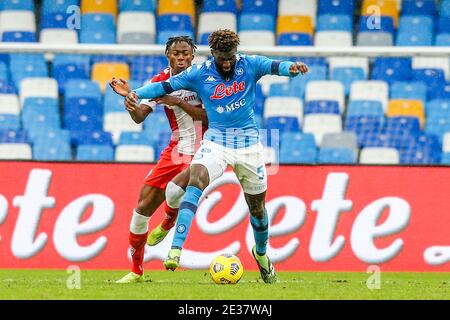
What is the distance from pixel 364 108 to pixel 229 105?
15.8ft

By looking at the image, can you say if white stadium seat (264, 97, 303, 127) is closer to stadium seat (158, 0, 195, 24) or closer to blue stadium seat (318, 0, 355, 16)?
blue stadium seat (318, 0, 355, 16)

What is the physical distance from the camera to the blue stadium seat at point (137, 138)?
1341 centimetres

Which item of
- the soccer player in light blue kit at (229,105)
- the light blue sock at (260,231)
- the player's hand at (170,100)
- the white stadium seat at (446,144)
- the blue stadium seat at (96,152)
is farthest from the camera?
the white stadium seat at (446,144)

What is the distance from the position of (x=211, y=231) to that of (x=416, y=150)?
2850mm

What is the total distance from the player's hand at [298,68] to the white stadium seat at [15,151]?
4.91m

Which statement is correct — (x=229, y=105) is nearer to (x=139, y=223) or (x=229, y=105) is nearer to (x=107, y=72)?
(x=139, y=223)

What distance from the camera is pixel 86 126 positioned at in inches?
540

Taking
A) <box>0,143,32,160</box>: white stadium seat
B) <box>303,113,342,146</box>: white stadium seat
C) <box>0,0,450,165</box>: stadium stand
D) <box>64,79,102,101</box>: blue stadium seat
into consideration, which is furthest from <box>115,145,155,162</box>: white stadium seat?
<box>303,113,342,146</box>: white stadium seat

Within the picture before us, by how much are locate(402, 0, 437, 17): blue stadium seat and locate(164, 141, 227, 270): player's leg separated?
282 inches

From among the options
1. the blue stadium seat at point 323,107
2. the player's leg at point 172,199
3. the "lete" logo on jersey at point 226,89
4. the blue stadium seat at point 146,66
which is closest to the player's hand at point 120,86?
the "lete" logo on jersey at point 226,89

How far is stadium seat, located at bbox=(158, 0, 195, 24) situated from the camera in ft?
51.7

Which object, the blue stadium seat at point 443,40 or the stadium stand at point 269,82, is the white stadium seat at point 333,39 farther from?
the blue stadium seat at point 443,40
